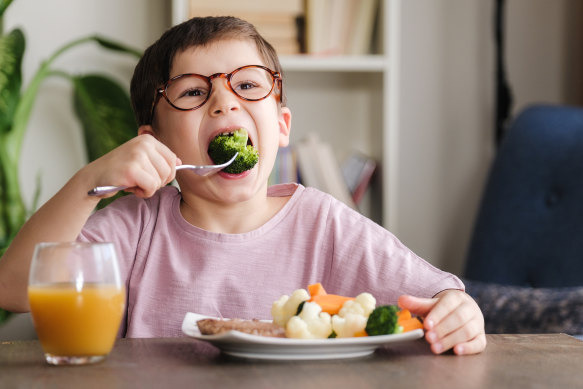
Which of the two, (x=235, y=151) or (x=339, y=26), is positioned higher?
(x=339, y=26)

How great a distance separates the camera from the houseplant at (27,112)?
7.53 feet

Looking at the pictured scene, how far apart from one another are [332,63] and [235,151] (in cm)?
134

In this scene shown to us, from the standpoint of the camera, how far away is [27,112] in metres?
2.45

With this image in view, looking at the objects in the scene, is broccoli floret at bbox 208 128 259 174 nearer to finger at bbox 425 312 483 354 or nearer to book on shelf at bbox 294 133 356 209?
finger at bbox 425 312 483 354

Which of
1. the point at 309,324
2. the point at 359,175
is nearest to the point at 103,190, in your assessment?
the point at 309,324

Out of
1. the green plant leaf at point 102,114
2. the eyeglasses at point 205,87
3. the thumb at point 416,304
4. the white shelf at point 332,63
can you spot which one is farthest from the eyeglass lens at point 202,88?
the white shelf at point 332,63

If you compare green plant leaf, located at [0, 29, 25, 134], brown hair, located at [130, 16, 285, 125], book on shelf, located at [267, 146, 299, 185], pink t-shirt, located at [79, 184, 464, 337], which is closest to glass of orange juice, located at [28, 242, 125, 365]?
pink t-shirt, located at [79, 184, 464, 337]

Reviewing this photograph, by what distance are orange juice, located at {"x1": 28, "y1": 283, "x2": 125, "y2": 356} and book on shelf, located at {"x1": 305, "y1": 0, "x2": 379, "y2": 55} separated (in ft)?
6.11

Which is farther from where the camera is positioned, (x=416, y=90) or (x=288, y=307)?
(x=416, y=90)

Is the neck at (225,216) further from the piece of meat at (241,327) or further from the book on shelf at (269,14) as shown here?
the book on shelf at (269,14)

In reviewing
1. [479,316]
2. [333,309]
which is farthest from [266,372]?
[479,316]

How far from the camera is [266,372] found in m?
0.75

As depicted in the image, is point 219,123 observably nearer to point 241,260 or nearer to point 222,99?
point 222,99

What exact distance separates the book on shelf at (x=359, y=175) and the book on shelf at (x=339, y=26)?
15.1 inches
